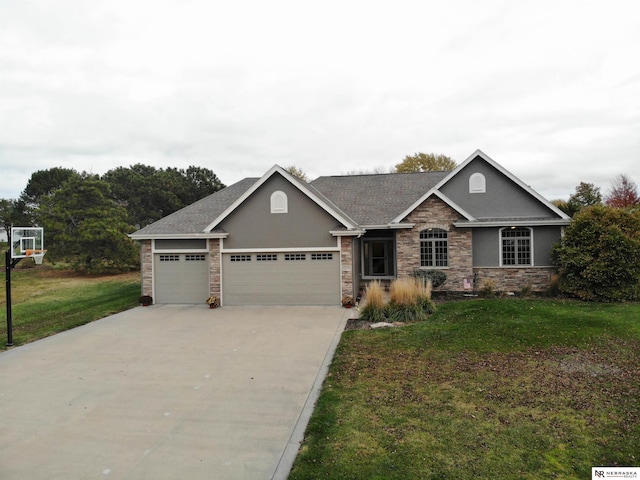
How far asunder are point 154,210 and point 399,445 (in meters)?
40.5

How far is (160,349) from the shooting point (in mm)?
9703

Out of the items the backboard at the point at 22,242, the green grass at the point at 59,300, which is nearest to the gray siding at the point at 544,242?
the green grass at the point at 59,300

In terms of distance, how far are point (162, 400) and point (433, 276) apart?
1212cm

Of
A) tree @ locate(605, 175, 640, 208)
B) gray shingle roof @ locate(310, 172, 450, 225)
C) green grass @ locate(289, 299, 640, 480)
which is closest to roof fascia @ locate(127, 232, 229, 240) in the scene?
gray shingle roof @ locate(310, 172, 450, 225)

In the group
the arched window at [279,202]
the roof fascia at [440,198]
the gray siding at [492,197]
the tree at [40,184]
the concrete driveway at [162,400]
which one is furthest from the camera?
the tree at [40,184]

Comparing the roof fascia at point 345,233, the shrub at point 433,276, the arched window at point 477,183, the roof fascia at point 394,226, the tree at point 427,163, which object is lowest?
the shrub at point 433,276

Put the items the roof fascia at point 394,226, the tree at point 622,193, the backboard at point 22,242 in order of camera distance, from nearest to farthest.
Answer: the backboard at point 22,242, the roof fascia at point 394,226, the tree at point 622,193

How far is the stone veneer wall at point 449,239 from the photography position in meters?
16.4

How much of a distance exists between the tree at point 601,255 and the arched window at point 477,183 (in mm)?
3826

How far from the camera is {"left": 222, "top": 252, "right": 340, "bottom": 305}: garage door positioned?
49.3 feet

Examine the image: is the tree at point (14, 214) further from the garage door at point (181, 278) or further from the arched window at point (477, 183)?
the arched window at point (477, 183)

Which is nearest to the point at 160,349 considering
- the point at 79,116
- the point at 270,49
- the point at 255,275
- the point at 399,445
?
the point at 255,275

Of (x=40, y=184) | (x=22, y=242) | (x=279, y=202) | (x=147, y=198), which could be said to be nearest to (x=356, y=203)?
(x=279, y=202)

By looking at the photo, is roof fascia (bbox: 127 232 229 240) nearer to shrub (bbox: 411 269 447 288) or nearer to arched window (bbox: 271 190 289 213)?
arched window (bbox: 271 190 289 213)
